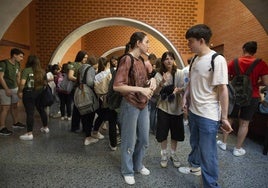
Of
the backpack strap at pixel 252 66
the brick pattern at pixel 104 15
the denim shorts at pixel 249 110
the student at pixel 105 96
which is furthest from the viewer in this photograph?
the brick pattern at pixel 104 15

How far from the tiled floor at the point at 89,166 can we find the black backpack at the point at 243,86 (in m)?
0.78

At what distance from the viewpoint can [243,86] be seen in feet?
11.3

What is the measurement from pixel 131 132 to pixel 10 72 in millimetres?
2853

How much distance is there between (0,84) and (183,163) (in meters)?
3.25

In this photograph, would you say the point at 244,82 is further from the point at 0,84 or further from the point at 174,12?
the point at 174,12

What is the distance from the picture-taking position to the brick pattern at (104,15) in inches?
320

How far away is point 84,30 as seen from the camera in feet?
27.6

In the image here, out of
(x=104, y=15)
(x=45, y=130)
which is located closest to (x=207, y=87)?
(x=45, y=130)

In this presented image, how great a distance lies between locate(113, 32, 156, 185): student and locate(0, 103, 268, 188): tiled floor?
0.34m

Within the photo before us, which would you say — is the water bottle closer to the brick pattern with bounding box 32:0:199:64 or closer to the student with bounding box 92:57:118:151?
the student with bounding box 92:57:118:151

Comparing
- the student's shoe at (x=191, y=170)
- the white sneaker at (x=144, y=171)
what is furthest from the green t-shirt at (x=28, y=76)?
the student's shoe at (x=191, y=170)

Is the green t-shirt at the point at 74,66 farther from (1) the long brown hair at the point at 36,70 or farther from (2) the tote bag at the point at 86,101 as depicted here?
(2) the tote bag at the point at 86,101

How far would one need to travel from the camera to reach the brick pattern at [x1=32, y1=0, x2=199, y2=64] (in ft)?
26.7

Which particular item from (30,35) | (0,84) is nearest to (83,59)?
(0,84)
